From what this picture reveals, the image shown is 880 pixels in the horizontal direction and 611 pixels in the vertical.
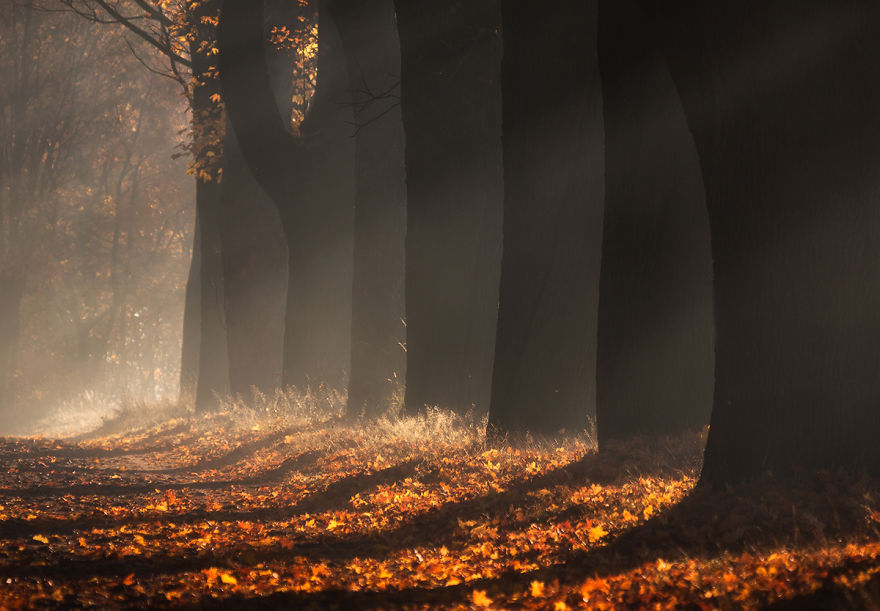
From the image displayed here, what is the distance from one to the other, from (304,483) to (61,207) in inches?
1221

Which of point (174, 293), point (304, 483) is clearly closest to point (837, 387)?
point (304, 483)

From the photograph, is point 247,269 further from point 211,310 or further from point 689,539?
point 689,539

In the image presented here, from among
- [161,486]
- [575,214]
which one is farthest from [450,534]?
[161,486]

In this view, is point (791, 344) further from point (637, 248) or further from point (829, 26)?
point (637, 248)

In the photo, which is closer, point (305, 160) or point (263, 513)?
point (263, 513)

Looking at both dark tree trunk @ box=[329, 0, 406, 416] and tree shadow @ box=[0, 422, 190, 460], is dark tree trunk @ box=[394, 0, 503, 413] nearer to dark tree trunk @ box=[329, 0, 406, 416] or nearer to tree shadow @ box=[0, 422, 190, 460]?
dark tree trunk @ box=[329, 0, 406, 416]

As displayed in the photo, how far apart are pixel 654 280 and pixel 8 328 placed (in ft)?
93.8

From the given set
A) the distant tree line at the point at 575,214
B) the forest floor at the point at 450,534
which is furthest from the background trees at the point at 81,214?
the forest floor at the point at 450,534

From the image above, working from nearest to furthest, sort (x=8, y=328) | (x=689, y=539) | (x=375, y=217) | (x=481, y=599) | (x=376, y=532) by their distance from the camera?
(x=481, y=599) < (x=689, y=539) < (x=376, y=532) < (x=375, y=217) < (x=8, y=328)

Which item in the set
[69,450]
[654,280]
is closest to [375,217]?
[654,280]

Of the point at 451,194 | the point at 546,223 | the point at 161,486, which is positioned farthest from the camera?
the point at 451,194

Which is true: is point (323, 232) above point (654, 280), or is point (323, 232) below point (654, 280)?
above

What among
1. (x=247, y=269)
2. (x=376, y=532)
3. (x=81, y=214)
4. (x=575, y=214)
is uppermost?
(x=81, y=214)

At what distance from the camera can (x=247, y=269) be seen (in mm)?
19812
